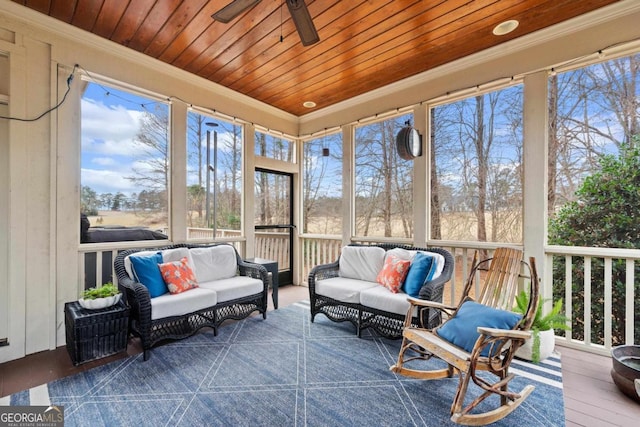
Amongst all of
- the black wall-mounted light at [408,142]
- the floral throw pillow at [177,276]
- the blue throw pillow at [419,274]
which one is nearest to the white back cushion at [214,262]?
the floral throw pillow at [177,276]

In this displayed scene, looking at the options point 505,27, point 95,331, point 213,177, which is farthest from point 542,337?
point 213,177

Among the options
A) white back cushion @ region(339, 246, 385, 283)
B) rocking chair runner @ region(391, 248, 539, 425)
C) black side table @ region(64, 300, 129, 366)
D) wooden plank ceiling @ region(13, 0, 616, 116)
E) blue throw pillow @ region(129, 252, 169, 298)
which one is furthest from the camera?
white back cushion @ region(339, 246, 385, 283)

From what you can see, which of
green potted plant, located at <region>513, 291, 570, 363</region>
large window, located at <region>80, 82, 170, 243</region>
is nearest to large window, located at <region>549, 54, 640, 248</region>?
green potted plant, located at <region>513, 291, 570, 363</region>

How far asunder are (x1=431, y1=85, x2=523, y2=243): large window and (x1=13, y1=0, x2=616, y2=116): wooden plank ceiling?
0.63 m

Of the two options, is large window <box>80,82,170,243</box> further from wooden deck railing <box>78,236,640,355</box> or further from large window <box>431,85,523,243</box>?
large window <box>431,85,523,243</box>

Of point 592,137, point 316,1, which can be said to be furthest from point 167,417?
point 592,137

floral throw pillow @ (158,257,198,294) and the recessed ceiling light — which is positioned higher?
the recessed ceiling light

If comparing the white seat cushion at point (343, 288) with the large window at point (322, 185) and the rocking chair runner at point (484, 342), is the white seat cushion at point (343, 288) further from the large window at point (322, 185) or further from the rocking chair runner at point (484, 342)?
the large window at point (322, 185)

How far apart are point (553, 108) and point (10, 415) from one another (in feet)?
16.5

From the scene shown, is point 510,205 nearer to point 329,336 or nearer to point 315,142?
point 329,336

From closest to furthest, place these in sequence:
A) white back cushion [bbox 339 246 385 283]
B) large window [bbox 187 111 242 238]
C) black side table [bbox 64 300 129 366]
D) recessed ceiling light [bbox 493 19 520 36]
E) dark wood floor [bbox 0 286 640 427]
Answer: dark wood floor [bbox 0 286 640 427]
black side table [bbox 64 300 129 366]
recessed ceiling light [bbox 493 19 520 36]
white back cushion [bbox 339 246 385 283]
large window [bbox 187 111 242 238]

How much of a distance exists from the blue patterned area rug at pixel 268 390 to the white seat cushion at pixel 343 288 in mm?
457

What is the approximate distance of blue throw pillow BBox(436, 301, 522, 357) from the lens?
1972 mm

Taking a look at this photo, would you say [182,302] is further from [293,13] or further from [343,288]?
[293,13]
